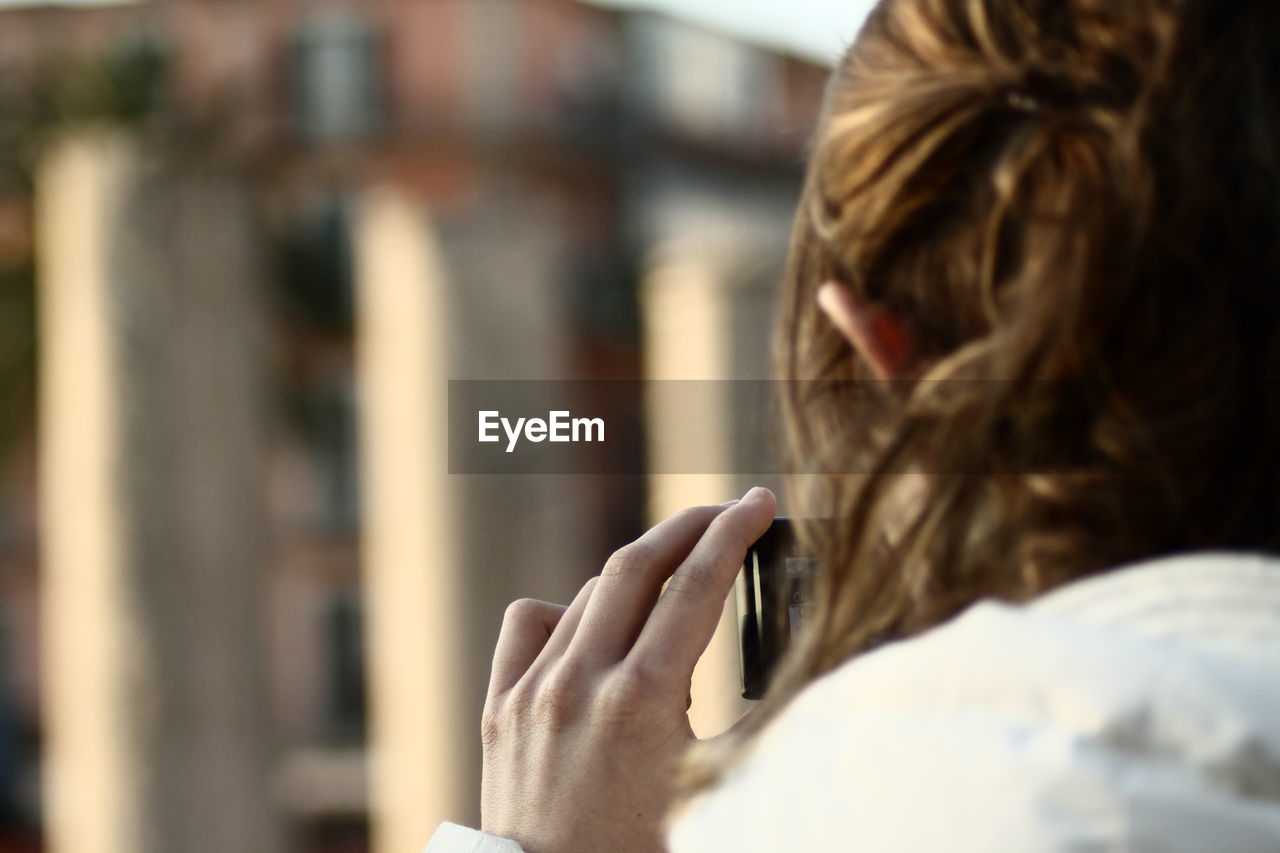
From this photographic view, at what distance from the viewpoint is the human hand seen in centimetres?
90

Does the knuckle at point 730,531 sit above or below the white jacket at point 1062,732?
above

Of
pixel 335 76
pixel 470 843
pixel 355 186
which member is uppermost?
pixel 335 76

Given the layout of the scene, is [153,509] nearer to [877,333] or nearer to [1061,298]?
[877,333]

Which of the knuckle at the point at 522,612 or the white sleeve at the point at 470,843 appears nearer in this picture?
the white sleeve at the point at 470,843

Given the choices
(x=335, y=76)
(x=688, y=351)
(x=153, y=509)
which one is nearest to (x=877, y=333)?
(x=153, y=509)

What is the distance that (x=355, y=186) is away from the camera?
20.3m

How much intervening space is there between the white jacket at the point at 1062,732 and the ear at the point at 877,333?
0.15m

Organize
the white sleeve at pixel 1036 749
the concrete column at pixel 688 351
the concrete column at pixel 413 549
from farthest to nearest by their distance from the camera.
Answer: the concrete column at pixel 413 549
the concrete column at pixel 688 351
the white sleeve at pixel 1036 749

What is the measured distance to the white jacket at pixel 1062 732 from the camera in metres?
0.55

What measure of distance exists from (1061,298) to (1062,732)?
0.19 m

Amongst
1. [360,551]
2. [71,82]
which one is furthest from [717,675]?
[360,551]

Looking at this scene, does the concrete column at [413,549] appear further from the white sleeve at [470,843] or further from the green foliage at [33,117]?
the white sleeve at [470,843]

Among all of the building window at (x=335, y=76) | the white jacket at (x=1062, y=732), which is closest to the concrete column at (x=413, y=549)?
the white jacket at (x=1062, y=732)

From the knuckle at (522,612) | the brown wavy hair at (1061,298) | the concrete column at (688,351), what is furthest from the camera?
the concrete column at (688,351)
